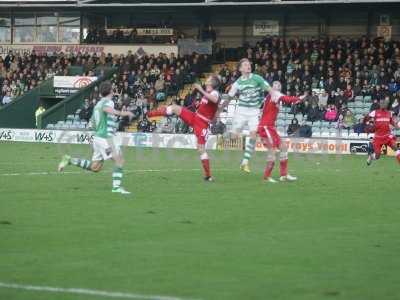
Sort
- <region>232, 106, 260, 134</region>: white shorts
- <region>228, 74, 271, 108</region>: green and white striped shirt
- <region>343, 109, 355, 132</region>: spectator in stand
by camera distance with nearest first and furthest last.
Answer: <region>228, 74, 271, 108</region>: green and white striped shirt
<region>232, 106, 260, 134</region>: white shorts
<region>343, 109, 355, 132</region>: spectator in stand

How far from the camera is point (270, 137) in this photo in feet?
69.6

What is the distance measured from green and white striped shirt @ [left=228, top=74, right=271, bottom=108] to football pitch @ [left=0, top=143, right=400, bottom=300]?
1.81 metres

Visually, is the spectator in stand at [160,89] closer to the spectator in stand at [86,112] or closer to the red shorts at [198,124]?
the spectator in stand at [86,112]

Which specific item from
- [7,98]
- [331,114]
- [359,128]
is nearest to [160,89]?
[7,98]

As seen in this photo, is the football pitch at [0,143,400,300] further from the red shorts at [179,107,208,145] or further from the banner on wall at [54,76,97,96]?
the banner on wall at [54,76,97,96]

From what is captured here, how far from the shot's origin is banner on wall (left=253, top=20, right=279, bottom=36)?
51312 mm

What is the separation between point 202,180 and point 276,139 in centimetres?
187

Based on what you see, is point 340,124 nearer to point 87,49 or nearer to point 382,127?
point 382,127

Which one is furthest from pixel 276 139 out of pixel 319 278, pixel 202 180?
pixel 319 278

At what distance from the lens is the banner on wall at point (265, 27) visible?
51.3 meters

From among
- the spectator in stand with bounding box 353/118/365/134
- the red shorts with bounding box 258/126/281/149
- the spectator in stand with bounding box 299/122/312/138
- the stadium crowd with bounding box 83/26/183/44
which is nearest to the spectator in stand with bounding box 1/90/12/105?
the stadium crowd with bounding box 83/26/183/44

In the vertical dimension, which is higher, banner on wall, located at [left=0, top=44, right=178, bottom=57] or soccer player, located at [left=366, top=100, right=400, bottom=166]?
banner on wall, located at [left=0, top=44, right=178, bottom=57]

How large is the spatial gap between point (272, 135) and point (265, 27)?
102 ft

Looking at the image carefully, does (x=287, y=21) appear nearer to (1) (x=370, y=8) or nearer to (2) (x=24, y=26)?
(1) (x=370, y=8)
